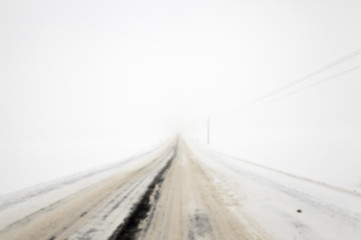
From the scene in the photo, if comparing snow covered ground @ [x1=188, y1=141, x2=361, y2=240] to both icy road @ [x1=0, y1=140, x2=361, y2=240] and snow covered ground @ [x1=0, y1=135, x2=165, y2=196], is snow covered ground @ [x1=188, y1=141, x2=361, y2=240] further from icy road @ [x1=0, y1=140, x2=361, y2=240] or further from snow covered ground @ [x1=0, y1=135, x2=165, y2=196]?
snow covered ground @ [x1=0, y1=135, x2=165, y2=196]

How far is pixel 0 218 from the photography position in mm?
3447

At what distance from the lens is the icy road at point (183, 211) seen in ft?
8.66

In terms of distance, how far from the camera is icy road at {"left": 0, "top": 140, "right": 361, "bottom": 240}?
8.66 feet

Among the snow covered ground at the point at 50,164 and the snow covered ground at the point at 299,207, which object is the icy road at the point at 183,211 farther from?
the snow covered ground at the point at 50,164

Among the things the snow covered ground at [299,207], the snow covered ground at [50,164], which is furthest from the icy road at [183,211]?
the snow covered ground at [50,164]

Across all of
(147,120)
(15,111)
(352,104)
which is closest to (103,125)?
(147,120)

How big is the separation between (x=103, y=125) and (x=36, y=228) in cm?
7573

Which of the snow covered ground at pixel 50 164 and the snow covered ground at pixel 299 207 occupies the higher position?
the snow covered ground at pixel 299 207

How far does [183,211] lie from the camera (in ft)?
11.2

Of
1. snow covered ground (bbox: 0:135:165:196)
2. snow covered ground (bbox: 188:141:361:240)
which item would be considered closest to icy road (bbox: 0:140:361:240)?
snow covered ground (bbox: 188:141:361:240)

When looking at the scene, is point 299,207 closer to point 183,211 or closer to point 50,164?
point 183,211

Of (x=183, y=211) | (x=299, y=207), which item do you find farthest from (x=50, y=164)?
(x=299, y=207)

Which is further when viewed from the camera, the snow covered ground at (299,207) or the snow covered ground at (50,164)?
the snow covered ground at (50,164)

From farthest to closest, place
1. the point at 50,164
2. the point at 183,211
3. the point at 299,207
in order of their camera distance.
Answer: the point at 50,164 < the point at 299,207 < the point at 183,211
